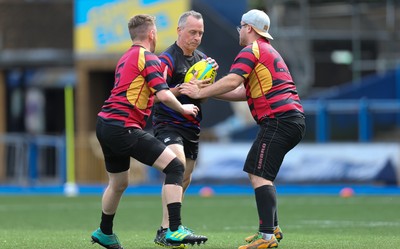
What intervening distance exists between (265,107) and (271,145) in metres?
0.37

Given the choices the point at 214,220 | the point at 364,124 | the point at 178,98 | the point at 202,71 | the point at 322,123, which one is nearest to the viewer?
the point at 202,71

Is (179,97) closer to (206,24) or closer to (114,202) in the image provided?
(114,202)

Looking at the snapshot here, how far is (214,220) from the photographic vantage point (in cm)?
1334

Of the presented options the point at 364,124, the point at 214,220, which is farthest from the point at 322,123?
the point at 214,220

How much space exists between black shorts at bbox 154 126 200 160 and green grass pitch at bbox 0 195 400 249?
2.99 ft

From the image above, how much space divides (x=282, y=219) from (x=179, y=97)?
410cm

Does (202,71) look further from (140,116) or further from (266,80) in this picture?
(140,116)

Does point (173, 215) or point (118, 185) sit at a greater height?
point (118, 185)

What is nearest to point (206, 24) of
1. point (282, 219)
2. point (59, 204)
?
point (59, 204)

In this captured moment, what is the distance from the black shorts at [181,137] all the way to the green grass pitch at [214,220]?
0.91m

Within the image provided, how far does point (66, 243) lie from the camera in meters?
9.69

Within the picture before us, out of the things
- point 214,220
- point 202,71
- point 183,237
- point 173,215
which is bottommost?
point 214,220

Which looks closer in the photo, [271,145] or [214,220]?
[271,145]

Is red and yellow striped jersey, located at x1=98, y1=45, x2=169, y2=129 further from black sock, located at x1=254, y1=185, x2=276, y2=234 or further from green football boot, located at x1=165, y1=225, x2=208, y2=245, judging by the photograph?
black sock, located at x1=254, y1=185, x2=276, y2=234
